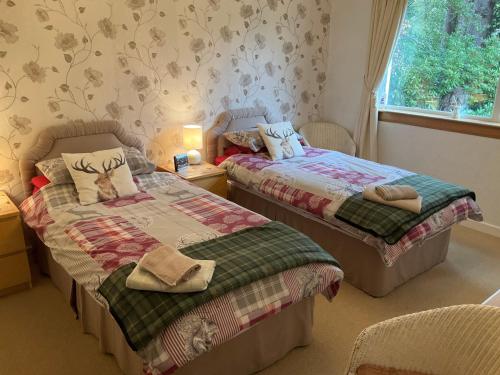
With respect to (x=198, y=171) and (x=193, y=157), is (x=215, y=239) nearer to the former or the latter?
(x=198, y=171)

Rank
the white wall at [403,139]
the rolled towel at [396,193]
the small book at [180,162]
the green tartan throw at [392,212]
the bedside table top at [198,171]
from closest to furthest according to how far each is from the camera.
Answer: the green tartan throw at [392,212] → the rolled towel at [396,193] → the bedside table top at [198,171] → the small book at [180,162] → the white wall at [403,139]

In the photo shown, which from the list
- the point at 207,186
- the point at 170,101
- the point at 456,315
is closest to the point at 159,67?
the point at 170,101

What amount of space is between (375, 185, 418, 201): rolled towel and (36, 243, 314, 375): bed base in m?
0.90

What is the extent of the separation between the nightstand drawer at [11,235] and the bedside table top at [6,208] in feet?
0.09

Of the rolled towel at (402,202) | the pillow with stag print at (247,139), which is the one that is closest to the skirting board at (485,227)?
the rolled towel at (402,202)

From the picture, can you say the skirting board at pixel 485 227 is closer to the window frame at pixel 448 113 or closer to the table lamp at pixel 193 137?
the window frame at pixel 448 113

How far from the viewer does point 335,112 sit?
4.67m

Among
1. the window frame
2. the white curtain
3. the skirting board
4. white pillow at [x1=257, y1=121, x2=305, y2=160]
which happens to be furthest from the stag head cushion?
the skirting board

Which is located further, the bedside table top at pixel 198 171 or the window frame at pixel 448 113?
the window frame at pixel 448 113

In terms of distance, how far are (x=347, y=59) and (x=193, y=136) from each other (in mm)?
2029

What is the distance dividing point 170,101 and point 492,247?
2963 mm

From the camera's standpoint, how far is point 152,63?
3.33 m

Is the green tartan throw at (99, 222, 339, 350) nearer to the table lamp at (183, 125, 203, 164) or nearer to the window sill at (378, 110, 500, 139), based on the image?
the table lamp at (183, 125, 203, 164)

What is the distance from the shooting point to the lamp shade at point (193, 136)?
350 cm
